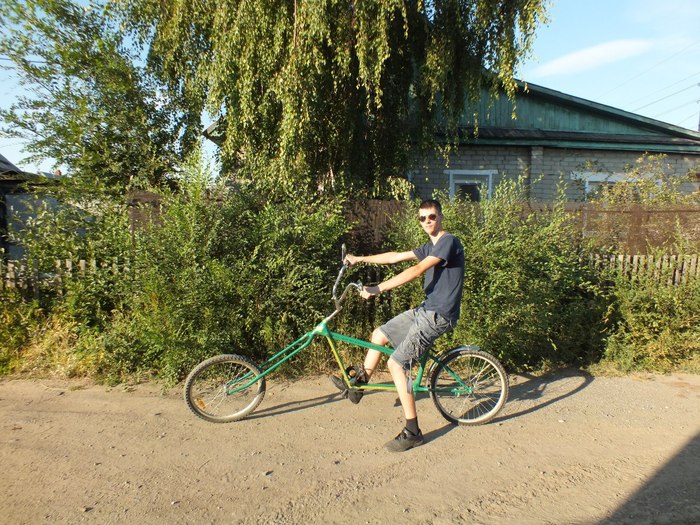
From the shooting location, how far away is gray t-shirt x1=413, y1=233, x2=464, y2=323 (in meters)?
3.46

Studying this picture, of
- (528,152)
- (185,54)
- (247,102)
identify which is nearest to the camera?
(247,102)

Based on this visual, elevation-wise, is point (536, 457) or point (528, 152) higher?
point (528, 152)

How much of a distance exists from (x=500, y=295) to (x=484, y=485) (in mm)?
2106

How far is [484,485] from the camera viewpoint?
3.03m

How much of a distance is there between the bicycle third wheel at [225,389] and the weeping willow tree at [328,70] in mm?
2508

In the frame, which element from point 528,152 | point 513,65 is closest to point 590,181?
point 528,152

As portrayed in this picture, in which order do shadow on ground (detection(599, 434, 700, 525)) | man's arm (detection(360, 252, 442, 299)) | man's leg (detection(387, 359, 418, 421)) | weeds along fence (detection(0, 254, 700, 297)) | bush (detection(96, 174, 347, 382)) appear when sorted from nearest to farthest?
shadow on ground (detection(599, 434, 700, 525))
man's arm (detection(360, 252, 442, 299))
man's leg (detection(387, 359, 418, 421))
bush (detection(96, 174, 347, 382))
weeds along fence (detection(0, 254, 700, 297))

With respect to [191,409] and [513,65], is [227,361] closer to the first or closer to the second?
[191,409]

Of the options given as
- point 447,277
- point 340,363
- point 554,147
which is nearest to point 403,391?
point 340,363

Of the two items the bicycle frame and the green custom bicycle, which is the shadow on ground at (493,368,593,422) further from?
the bicycle frame

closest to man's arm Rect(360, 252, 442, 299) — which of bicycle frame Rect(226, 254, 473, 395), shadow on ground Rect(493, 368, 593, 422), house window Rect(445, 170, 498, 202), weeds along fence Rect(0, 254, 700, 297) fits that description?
bicycle frame Rect(226, 254, 473, 395)

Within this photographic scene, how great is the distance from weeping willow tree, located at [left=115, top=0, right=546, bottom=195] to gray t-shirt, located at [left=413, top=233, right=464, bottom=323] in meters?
2.71

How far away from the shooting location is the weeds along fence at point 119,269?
5.11 meters

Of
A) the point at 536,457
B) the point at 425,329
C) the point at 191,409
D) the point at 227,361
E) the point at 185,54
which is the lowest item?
the point at 536,457
